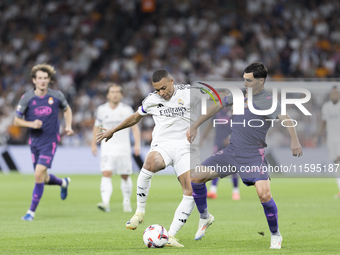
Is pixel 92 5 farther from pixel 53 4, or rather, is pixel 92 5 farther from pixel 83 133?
pixel 83 133

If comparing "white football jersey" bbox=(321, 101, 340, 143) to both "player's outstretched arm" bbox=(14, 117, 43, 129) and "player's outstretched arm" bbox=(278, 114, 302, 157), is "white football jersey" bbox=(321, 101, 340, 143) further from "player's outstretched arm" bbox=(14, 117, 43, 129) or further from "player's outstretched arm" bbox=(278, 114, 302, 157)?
"player's outstretched arm" bbox=(278, 114, 302, 157)

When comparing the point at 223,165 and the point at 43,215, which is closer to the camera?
the point at 223,165

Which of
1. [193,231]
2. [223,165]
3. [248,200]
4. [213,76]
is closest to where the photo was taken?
[223,165]

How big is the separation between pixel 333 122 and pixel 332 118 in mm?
99

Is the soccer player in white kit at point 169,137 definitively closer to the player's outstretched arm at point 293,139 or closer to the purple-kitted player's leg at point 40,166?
the player's outstretched arm at point 293,139

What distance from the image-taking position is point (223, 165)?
22.7 feet

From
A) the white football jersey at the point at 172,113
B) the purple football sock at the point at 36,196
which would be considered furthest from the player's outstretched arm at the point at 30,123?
the white football jersey at the point at 172,113

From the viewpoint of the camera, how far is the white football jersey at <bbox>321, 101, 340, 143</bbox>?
1354 cm

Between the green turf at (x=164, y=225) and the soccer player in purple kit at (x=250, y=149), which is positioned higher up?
the soccer player in purple kit at (x=250, y=149)

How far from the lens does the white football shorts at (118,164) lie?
36.8ft

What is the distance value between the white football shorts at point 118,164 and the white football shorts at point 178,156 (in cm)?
396

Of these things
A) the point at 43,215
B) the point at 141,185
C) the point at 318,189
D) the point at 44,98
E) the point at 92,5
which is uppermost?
the point at 92,5

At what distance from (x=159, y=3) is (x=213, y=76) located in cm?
620

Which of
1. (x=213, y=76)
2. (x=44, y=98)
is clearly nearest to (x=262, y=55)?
(x=213, y=76)
